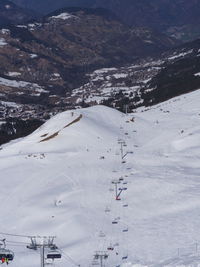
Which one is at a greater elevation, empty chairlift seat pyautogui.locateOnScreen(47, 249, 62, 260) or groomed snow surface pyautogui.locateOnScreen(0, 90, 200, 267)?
groomed snow surface pyautogui.locateOnScreen(0, 90, 200, 267)

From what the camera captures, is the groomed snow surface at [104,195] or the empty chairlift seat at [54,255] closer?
the empty chairlift seat at [54,255]

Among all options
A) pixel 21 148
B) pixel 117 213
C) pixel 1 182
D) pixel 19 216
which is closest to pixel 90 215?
pixel 117 213

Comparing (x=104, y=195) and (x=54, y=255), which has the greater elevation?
(x=104, y=195)

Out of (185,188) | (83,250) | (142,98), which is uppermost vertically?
(142,98)

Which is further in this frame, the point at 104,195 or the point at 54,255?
the point at 104,195

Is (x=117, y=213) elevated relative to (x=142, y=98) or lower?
lower

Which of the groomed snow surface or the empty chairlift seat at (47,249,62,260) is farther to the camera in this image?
the groomed snow surface

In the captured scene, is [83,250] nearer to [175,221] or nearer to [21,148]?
[175,221]

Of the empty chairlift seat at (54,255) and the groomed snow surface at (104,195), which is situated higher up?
the groomed snow surface at (104,195)
